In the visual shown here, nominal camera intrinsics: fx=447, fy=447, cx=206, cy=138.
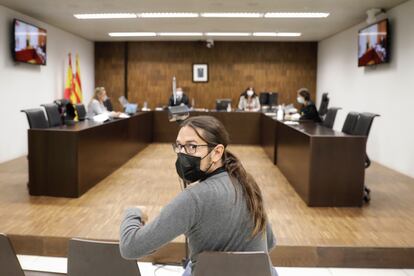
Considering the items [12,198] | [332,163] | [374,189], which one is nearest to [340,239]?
[332,163]

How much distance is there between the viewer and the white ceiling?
7.21m

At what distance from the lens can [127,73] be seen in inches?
517

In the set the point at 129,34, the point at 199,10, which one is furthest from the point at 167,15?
the point at 129,34

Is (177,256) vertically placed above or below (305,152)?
below

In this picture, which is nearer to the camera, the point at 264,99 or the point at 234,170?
the point at 234,170

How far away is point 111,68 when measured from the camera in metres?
13.2

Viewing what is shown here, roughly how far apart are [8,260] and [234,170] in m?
0.97

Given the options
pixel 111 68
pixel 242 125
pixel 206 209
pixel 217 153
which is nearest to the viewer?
pixel 206 209

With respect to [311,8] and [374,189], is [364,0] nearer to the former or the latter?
[311,8]

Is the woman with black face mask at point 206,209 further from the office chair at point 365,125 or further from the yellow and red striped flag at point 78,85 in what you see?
the yellow and red striped flag at point 78,85

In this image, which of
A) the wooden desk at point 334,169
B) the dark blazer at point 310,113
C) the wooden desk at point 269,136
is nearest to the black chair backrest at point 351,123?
the wooden desk at point 334,169

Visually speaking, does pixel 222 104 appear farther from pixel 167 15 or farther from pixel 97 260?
pixel 97 260

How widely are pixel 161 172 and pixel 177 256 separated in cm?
320

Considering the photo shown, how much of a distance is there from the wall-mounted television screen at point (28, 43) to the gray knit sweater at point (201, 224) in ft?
23.7
